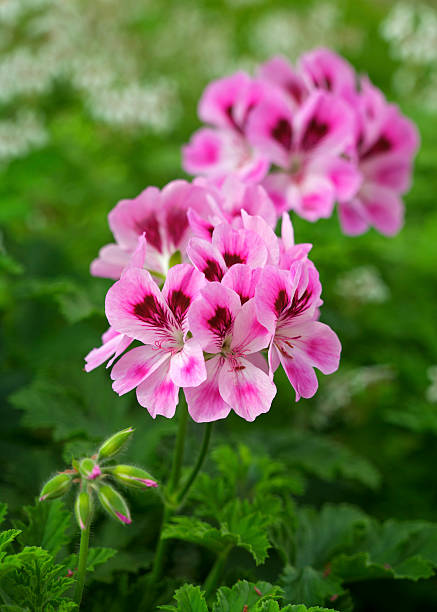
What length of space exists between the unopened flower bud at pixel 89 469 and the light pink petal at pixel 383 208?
1181 millimetres

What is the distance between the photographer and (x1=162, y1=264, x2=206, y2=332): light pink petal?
107 centimetres

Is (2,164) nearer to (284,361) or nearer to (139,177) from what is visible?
(139,177)

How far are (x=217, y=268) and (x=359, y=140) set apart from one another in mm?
952

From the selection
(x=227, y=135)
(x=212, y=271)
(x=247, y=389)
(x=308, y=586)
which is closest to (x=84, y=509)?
(x=247, y=389)

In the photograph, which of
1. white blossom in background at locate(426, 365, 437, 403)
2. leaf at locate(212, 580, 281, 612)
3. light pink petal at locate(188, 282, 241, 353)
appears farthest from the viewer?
white blossom in background at locate(426, 365, 437, 403)

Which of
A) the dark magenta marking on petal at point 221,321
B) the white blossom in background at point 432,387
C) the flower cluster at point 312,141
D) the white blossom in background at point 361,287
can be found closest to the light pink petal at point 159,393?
the dark magenta marking on petal at point 221,321

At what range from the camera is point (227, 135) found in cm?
200

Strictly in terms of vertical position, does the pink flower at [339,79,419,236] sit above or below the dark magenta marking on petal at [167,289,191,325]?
above

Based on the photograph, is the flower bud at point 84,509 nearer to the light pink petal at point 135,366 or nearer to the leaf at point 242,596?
the light pink petal at point 135,366

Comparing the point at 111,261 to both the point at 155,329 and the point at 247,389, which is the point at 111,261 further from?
the point at 247,389

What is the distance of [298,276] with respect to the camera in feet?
3.47

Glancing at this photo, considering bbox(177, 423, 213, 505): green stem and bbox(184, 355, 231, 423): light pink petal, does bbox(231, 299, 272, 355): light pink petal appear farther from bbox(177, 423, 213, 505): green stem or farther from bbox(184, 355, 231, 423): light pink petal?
bbox(177, 423, 213, 505): green stem

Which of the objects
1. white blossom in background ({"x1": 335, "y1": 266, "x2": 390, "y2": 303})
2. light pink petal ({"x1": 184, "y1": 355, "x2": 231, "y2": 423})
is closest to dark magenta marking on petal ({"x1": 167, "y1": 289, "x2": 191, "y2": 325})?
light pink petal ({"x1": 184, "y1": 355, "x2": 231, "y2": 423})

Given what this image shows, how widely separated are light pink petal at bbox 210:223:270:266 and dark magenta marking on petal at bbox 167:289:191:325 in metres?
0.09
